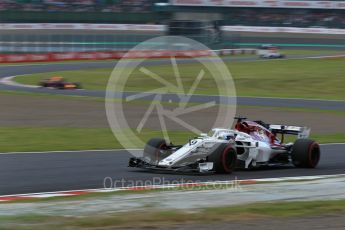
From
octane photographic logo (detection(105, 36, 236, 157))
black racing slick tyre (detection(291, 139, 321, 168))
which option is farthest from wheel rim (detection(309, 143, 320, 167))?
octane photographic logo (detection(105, 36, 236, 157))

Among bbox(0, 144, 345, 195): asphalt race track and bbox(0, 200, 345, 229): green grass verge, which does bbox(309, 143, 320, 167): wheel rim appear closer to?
bbox(0, 144, 345, 195): asphalt race track

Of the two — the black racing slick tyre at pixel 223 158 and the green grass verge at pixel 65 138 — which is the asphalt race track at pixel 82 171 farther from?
the green grass verge at pixel 65 138

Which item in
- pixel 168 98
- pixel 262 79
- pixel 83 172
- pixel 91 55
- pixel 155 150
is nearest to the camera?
pixel 83 172

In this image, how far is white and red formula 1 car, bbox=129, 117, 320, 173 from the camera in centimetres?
1224

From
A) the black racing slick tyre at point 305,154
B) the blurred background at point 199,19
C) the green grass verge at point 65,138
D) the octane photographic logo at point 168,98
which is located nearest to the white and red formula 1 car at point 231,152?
the black racing slick tyre at point 305,154

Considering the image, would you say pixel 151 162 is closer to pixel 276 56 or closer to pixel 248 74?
pixel 248 74

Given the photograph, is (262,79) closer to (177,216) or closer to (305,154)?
(305,154)

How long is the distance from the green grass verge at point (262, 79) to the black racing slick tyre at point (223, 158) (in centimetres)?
2337

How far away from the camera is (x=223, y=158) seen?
480 inches

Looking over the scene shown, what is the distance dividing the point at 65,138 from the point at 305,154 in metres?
6.84

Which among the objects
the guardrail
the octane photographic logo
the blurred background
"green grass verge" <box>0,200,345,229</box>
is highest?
the blurred background

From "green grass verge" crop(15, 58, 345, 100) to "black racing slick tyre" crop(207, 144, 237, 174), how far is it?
2337cm

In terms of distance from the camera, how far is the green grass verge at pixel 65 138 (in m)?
16.3

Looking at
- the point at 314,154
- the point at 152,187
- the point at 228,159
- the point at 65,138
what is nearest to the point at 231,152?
the point at 228,159
